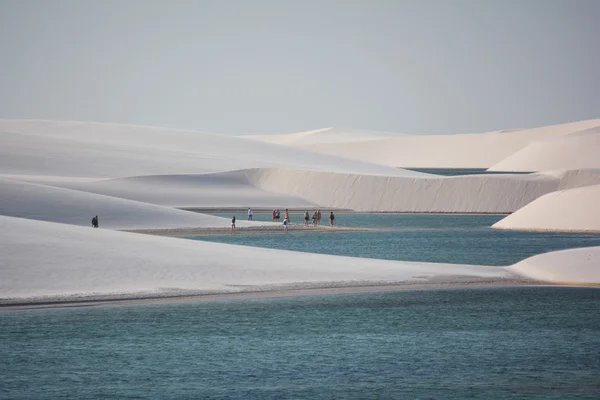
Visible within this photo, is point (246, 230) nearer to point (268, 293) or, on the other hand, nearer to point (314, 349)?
point (268, 293)

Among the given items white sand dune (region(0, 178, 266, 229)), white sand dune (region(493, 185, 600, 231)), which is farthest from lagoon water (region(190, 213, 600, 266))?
white sand dune (region(0, 178, 266, 229))

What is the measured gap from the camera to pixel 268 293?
31734 mm

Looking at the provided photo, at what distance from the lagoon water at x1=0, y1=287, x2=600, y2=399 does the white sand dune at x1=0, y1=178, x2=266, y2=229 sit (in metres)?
32.6

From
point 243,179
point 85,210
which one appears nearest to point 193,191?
point 243,179

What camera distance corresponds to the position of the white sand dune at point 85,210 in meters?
61.4

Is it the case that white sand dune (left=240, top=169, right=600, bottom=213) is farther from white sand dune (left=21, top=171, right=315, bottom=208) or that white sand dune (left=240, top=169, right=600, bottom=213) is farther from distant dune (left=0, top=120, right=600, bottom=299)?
white sand dune (left=21, top=171, right=315, bottom=208)

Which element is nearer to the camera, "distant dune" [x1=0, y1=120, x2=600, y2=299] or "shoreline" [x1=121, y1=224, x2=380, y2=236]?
"distant dune" [x1=0, y1=120, x2=600, y2=299]

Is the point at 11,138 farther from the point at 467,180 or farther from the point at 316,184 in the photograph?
the point at 467,180

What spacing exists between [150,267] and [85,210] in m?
30.6

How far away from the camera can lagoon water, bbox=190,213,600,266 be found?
45.4 m

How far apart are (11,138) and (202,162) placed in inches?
849

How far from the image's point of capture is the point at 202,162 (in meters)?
121

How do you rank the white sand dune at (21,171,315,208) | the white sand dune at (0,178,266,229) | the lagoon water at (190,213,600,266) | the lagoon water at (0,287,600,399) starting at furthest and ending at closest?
the white sand dune at (21,171,315,208), the white sand dune at (0,178,266,229), the lagoon water at (190,213,600,266), the lagoon water at (0,287,600,399)

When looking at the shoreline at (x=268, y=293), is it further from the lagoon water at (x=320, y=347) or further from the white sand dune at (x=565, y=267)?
the white sand dune at (x=565, y=267)
